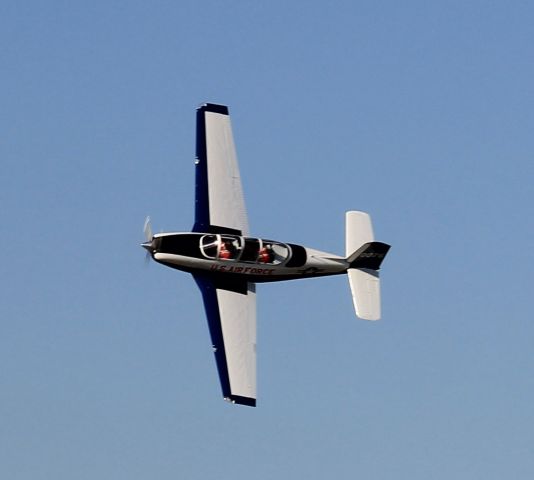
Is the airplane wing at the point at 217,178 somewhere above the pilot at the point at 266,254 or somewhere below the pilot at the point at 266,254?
above

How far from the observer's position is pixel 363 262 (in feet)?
192

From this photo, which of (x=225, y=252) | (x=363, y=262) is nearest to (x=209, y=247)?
(x=225, y=252)

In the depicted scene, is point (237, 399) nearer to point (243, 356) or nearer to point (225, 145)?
point (243, 356)

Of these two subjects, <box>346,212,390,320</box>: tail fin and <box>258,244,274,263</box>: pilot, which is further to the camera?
<box>346,212,390,320</box>: tail fin

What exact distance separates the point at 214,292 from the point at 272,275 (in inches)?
107

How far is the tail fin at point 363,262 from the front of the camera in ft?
188

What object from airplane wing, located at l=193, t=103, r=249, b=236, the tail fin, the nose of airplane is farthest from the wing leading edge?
the tail fin

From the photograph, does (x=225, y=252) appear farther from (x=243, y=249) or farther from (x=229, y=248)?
(x=243, y=249)

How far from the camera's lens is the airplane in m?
53.9

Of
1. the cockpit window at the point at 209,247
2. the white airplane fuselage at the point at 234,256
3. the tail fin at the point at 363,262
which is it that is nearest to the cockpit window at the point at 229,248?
the white airplane fuselage at the point at 234,256

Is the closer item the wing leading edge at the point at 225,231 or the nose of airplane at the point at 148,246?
the wing leading edge at the point at 225,231

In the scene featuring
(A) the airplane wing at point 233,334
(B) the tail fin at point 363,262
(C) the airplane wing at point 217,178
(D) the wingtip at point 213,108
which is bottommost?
(A) the airplane wing at point 233,334

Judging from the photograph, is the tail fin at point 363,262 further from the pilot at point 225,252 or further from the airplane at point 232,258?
the pilot at point 225,252

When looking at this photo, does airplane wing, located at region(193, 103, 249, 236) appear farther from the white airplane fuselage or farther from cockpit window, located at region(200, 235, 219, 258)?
cockpit window, located at region(200, 235, 219, 258)
